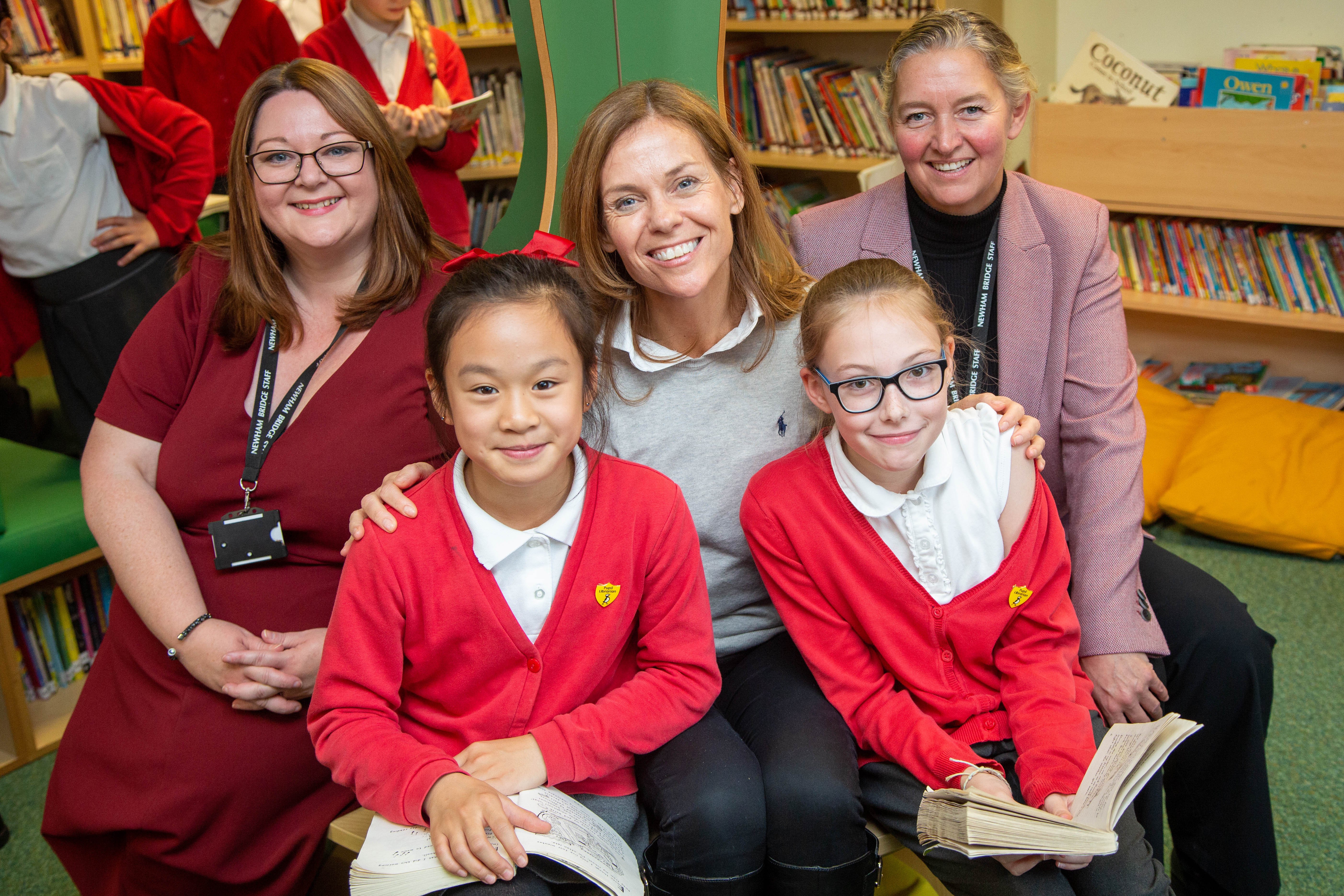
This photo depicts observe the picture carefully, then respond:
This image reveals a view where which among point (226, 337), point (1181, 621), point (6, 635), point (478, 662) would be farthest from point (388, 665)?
point (6, 635)

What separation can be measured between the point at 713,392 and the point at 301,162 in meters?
0.77

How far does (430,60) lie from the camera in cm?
296

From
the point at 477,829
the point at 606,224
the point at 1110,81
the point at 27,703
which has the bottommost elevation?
the point at 27,703

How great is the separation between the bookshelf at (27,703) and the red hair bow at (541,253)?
1472 mm

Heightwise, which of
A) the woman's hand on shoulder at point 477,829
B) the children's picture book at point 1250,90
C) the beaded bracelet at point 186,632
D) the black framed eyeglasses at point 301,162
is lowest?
the woman's hand on shoulder at point 477,829

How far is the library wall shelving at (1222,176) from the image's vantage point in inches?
115

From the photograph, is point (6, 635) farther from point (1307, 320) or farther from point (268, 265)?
point (1307, 320)

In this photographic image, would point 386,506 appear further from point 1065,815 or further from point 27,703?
point 27,703

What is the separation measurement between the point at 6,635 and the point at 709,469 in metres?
1.74

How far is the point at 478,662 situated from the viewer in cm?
135

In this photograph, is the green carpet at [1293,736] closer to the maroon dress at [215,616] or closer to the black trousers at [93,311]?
the maroon dress at [215,616]

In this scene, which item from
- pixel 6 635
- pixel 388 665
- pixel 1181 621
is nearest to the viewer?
pixel 388 665

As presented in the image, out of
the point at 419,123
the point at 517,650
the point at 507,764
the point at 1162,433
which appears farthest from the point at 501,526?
the point at 1162,433

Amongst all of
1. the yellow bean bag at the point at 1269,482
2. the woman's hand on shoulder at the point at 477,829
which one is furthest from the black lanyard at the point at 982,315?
the yellow bean bag at the point at 1269,482
